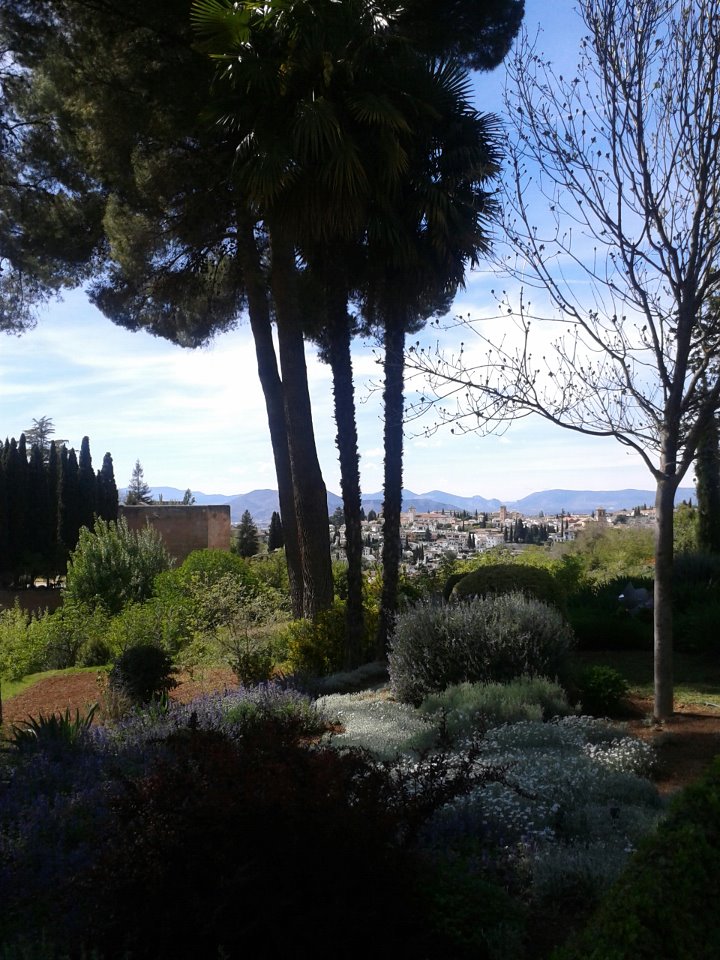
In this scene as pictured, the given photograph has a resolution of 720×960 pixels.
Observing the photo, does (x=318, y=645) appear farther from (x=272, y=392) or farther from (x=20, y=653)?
(x=20, y=653)

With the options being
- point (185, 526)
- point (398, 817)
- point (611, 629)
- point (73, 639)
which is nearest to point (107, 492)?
point (185, 526)

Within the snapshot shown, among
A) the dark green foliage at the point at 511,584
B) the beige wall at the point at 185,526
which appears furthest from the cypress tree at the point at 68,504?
the dark green foliage at the point at 511,584

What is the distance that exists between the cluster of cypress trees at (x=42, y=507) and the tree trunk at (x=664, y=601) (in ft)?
91.2

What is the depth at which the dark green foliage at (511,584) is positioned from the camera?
10734 mm

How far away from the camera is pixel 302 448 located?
531 inches

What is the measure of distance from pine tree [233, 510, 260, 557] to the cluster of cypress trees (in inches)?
225

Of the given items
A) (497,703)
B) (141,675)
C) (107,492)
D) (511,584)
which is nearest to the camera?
(497,703)

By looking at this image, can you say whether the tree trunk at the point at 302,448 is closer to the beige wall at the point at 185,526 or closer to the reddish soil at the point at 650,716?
the reddish soil at the point at 650,716

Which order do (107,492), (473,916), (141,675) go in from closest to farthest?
(473,916) < (141,675) < (107,492)

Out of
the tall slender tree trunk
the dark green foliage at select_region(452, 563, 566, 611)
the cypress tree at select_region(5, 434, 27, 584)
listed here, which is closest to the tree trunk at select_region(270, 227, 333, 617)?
the tall slender tree trunk

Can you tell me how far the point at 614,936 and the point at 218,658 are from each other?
34.4ft

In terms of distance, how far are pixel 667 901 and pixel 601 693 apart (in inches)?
204

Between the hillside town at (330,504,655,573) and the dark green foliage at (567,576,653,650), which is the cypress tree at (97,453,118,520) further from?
the dark green foliage at (567,576,653,650)

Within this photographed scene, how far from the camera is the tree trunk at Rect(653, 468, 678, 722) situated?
7461 mm
